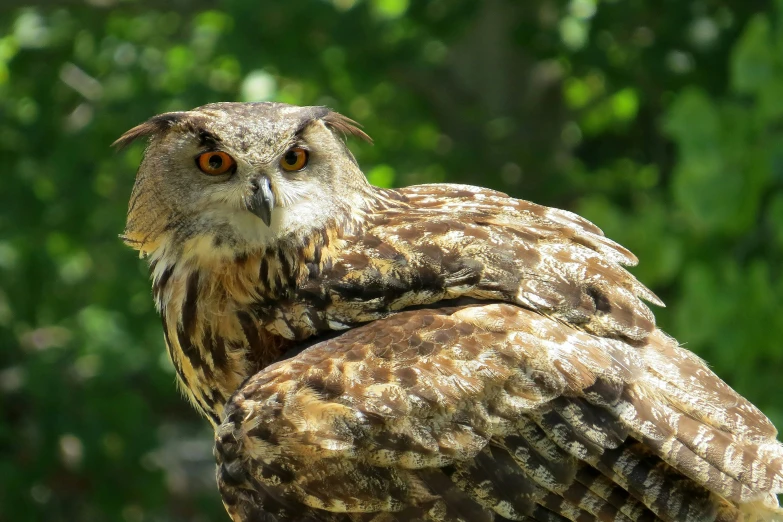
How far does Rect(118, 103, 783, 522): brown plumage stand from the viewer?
2.45 metres

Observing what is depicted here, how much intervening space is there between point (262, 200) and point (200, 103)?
8.96ft

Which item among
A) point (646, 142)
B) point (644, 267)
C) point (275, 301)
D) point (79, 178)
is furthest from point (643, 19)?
point (275, 301)

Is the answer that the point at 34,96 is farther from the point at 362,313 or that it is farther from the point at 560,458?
the point at 560,458

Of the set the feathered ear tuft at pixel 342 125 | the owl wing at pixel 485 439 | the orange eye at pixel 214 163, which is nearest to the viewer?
the owl wing at pixel 485 439

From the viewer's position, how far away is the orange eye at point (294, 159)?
9.20 feet

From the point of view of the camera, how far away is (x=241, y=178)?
275 cm

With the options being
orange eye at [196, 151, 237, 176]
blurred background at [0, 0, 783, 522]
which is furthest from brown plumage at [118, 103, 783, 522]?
blurred background at [0, 0, 783, 522]

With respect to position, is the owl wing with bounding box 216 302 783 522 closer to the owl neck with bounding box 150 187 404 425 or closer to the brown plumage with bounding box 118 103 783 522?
the brown plumage with bounding box 118 103 783 522

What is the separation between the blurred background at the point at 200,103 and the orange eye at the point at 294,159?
1.84 meters

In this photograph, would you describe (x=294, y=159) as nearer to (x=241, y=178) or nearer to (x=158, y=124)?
(x=241, y=178)

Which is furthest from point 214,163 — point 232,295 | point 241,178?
point 232,295

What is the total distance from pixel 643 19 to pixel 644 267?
1.71 meters

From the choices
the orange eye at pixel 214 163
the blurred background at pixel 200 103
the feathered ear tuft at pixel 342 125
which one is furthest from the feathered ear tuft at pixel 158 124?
the blurred background at pixel 200 103

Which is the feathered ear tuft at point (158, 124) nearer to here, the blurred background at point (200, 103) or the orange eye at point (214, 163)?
the orange eye at point (214, 163)
